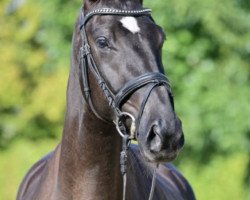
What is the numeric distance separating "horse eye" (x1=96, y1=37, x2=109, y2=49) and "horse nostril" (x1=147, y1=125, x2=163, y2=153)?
57 centimetres

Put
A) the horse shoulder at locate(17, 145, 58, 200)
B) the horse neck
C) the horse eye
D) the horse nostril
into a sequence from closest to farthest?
the horse nostril < the horse eye < the horse neck < the horse shoulder at locate(17, 145, 58, 200)

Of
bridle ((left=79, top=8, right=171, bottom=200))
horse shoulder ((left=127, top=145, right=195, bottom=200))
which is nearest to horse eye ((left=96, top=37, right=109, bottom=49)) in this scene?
bridle ((left=79, top=8, right=171, bottom=200))

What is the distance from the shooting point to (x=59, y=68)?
1872 centimetres

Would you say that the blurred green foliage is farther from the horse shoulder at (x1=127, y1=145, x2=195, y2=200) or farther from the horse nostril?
the horse nostril

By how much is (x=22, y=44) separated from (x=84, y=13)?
1597 centimetres

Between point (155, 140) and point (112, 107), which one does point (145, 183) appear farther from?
point (155, 140)

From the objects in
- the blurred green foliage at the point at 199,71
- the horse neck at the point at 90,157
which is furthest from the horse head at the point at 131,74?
the blurred green foliage at the point at 199,71

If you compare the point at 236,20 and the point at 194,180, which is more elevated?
the point at 236,20

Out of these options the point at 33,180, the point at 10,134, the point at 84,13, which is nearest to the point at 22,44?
the point at 10,134

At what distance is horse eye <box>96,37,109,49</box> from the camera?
4812 mm

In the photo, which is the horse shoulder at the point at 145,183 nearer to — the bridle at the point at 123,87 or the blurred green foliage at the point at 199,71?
the bridle at the point at 123,87

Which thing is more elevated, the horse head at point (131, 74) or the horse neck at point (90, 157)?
the horse head at point (131, 74)

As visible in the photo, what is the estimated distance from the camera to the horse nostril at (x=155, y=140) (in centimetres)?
452

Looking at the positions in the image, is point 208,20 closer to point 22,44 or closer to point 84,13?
point 22,44
